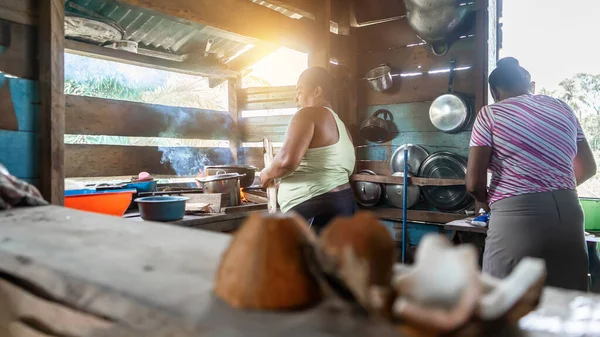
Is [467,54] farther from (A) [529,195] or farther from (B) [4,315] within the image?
(B) [4,315]

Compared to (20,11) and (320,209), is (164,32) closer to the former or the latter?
(20,11)

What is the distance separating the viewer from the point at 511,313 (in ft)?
1.75

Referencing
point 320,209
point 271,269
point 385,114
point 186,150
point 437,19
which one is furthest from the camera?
point 186,150

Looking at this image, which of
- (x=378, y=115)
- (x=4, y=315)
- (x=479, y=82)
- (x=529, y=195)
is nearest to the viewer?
(x=4, y=315)

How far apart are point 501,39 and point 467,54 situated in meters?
0.39

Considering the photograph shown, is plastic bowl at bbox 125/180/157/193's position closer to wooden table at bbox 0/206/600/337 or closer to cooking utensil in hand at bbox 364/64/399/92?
wooden table at bbox 0/206/600/337

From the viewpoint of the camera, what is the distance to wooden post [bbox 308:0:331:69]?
4.60 meters

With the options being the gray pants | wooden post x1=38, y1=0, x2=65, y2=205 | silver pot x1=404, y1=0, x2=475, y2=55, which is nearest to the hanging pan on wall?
silver pot x1=404, y1=0, x2=475, y2=55

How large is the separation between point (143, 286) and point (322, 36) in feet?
14.0

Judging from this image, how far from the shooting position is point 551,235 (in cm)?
214

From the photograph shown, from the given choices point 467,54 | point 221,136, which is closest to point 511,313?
point 467,54

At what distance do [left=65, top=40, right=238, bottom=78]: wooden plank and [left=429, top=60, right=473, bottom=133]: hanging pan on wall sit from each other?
279 cm

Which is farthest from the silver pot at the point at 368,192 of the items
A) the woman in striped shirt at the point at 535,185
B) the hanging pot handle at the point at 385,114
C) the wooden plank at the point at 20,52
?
the wooden plank at the point at 20,52

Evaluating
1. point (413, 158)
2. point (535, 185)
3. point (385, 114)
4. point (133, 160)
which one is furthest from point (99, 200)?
point (385, 114)
